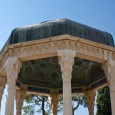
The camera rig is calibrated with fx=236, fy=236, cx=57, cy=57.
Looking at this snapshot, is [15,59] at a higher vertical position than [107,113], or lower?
higher

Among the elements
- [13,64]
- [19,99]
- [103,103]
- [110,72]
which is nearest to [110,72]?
[110,72]

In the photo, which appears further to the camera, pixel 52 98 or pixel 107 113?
pixel 107 113

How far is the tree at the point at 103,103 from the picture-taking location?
1208 inches

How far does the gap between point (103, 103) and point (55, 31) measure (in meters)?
18.0

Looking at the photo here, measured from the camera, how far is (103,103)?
3155 cm

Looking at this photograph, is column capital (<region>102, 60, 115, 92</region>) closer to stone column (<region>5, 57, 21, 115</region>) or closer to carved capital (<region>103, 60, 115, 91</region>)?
carved capital (<region>103, 60, 115, 91</region>)

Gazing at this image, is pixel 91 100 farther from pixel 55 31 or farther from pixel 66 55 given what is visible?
pixel 55 31

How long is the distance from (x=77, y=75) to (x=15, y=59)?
29.0 feet

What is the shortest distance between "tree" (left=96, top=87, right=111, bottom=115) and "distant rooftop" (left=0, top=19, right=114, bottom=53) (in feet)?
48.8

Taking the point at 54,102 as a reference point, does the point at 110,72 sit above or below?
above

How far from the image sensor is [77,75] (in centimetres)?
2389

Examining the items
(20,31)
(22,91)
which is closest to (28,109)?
(22,91)

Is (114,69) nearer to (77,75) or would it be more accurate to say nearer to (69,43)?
(69,43)

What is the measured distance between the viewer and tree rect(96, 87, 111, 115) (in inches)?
1208
